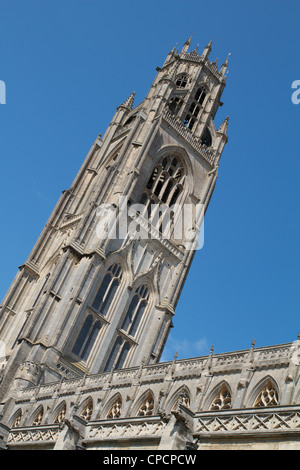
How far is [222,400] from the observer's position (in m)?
29.0

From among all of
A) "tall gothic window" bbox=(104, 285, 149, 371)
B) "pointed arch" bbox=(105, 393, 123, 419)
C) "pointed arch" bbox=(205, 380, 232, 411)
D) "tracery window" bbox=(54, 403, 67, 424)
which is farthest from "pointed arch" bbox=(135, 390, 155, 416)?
"tall gothic window" bbox=(104, 285, 149, 371)

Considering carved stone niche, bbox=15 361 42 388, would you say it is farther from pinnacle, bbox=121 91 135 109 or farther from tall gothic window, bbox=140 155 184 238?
pinnacle, bbox=121 91 135 109

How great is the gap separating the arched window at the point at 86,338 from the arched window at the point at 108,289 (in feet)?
3.62

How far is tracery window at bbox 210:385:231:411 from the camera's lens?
28.6 m

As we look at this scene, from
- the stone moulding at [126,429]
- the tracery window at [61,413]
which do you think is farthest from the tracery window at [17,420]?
the stone moulding at [126,429]

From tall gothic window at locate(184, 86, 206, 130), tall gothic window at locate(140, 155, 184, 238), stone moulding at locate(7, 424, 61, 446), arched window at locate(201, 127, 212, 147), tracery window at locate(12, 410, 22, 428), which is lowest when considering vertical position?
stone moulding at locate(7, 424, 61, 446)

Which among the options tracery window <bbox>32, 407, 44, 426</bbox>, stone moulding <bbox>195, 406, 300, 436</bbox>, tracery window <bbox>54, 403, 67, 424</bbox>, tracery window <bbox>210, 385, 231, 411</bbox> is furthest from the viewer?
tracery window <bbox>32, 407, 44, 426</bbox>

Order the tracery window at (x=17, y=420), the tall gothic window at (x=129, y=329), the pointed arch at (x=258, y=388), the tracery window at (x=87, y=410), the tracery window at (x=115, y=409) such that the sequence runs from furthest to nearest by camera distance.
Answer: the tall gothic window at (x=129, y=329) < the tracery window at (x=17, y=420) < the tracery window at (x=87, y=410) < the tracery window at (x=115, y=409) < the pointed arch at (x=258, y=388)

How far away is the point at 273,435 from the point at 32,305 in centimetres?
3347

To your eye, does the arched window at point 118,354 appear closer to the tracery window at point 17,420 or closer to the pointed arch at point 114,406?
the tracery window at point 17,420

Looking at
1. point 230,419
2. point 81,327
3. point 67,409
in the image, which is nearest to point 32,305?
point 81,327

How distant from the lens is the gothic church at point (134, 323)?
25.5 meters

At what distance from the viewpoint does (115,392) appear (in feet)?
114

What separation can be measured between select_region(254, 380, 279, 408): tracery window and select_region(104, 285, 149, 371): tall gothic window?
2014 centimetres
